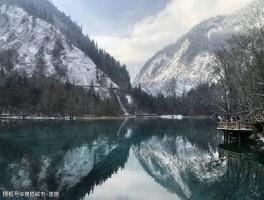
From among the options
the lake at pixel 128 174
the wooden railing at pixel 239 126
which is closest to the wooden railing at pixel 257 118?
the wooden railing at pixel 239 126

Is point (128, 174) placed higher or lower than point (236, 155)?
lower

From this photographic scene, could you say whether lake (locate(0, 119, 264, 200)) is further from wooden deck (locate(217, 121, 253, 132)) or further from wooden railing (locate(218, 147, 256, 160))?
wooden deck (locate(217, 121, 253, 132))

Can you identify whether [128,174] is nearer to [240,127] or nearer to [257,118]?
[257,118]

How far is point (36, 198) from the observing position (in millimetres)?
23000

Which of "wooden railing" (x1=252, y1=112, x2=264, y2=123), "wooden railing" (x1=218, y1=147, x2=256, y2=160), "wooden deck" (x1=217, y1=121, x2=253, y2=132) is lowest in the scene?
"wooden railing" (x1=218, y1=147, x2=256, y2=160)

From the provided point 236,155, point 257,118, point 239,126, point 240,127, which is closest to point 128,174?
point 236,155

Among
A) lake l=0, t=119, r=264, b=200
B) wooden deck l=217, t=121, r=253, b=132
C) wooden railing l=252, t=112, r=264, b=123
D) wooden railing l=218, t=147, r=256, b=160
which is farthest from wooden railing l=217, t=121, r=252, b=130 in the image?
wooden railing l=218, t=147, r=256, b=160

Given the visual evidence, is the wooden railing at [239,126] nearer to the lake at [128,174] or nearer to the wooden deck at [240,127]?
the wooden deck at [240,127]

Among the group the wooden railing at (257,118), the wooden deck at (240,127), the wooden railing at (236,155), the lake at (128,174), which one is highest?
the wooden railing at (257,118)

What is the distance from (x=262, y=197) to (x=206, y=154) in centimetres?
2280

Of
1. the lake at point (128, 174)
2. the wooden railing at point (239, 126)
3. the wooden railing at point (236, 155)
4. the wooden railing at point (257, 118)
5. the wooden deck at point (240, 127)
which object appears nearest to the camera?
the lake at point (128, 174)

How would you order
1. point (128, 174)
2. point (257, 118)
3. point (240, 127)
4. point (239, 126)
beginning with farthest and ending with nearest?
point (240, 127) < point (239, 126) < point (257, 118) < point (128, 174)

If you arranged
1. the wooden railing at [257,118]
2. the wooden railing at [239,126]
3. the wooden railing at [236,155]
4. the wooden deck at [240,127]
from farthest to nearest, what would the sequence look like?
the wooden railing at [239,126] < the wooden deck at [240,127] < the wooden railing at [257,118] < the wooden railing at [236,155]

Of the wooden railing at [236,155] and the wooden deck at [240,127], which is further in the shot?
the wooden deck at [240,127]
